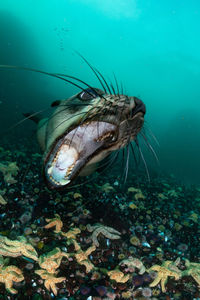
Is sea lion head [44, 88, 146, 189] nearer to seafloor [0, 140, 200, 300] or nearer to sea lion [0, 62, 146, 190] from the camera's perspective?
sea lion [0, 62, 146, 190]

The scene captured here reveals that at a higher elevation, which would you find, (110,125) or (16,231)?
(110,125)

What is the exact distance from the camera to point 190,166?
37.4 meters

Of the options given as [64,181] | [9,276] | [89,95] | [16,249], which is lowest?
[9,276]

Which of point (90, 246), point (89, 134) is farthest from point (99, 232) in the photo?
point (89, 134)

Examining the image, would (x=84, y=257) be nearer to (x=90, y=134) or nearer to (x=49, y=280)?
(x=49, y=280)

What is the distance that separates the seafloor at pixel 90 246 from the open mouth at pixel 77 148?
0.89 meters

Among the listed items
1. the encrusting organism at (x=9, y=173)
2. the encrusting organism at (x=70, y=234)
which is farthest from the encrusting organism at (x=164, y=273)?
the encrusting organism at (x=9, y=173)

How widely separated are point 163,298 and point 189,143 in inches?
1945

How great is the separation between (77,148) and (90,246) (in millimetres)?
1757

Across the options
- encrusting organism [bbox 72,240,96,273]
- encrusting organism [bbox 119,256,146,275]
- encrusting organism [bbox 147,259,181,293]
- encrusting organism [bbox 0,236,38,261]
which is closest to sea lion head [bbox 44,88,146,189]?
encrusting organism [bbox 0,236,38,261]

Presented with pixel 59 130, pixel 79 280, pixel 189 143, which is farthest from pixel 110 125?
pixel 189 143

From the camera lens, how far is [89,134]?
270cm

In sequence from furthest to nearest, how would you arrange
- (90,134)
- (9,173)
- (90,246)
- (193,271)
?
(9,173)
(90,246)
(193,271)
(90,134)

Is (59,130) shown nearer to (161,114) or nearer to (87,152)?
(87,152)
